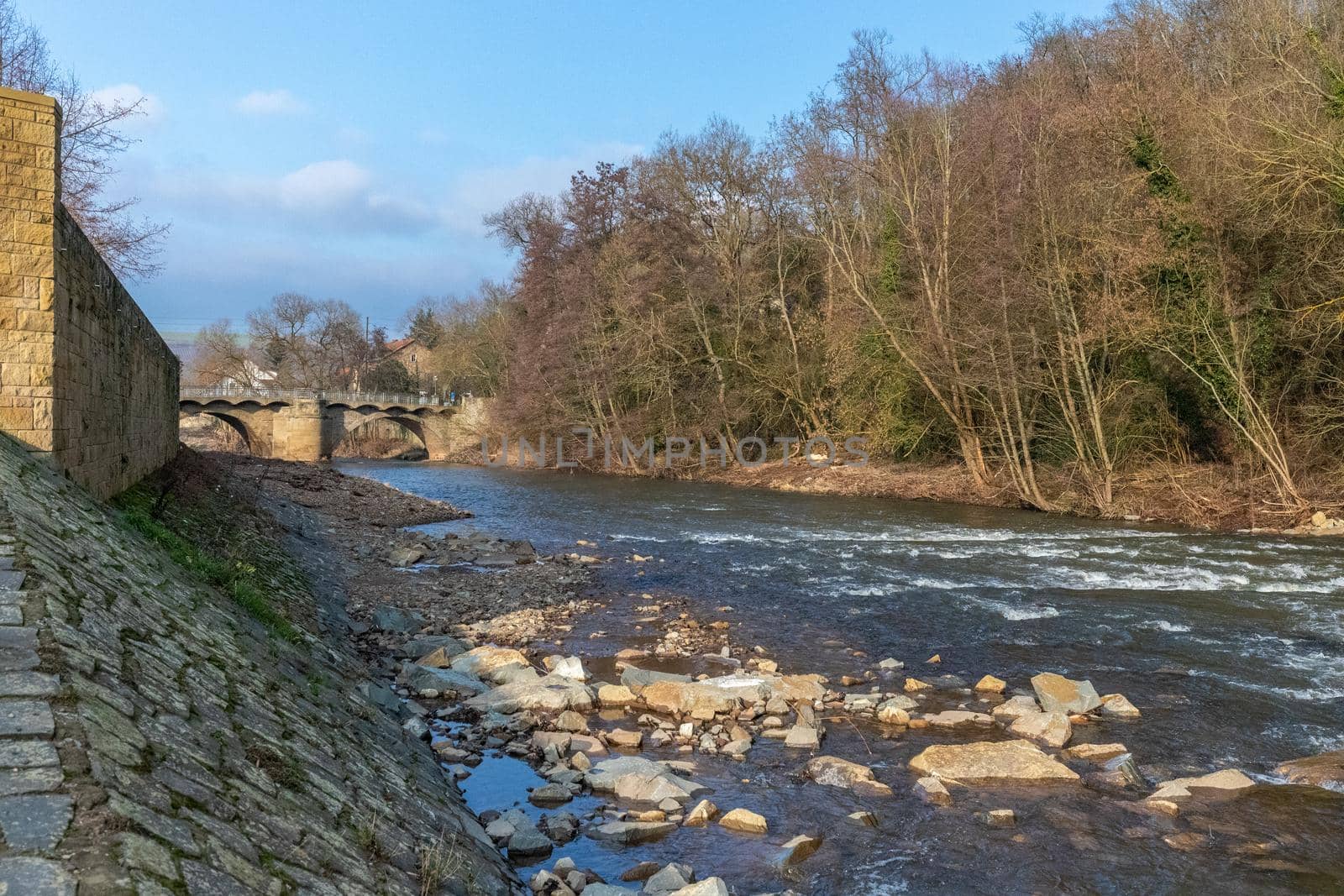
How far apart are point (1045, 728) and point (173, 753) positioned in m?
7.69

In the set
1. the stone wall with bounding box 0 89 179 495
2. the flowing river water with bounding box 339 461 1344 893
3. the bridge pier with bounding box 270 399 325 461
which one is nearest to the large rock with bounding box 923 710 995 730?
the flowing river water with bounding box 339 461 1344 893

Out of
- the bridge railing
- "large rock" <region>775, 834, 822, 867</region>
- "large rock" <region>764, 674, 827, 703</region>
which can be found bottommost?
"large rock" <region>775, 834, 822, 867</region>

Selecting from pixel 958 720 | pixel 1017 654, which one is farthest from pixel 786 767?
pixel 1017 654

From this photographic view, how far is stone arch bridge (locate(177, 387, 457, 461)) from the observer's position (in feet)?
206

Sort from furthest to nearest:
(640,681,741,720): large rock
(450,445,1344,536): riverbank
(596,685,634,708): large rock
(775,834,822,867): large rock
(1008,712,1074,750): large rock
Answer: (450,445,1344,536): riverbank → (596,685,634,708): large rock → (640,681,741,720): large rock → (1008,712,1074,750): large rock → (775,834,822,867): large rock

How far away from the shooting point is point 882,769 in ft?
25.9

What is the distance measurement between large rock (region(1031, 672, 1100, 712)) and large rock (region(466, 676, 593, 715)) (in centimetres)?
466

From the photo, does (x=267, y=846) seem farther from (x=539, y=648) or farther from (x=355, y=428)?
(x=355, y=428)

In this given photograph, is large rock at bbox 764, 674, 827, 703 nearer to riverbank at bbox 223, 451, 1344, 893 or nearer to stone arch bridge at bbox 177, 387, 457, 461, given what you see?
riverbank at bbox 223, 451, 1344, 893

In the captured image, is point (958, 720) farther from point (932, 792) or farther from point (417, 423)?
point (417, 423)

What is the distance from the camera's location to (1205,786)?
743cm

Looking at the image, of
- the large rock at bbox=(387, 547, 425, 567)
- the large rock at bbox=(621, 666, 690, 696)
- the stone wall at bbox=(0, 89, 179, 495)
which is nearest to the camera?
the stone wall at bbox=(0, 89, 179, 495)

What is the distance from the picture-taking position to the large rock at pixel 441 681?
955cm

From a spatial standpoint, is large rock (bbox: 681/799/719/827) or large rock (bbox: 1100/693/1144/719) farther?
large rock (bbox: 1100/693/1144/719)
